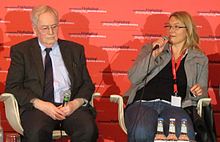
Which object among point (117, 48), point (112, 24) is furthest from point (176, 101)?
point (112, 24)

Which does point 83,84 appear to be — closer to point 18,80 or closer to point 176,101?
point 18,80

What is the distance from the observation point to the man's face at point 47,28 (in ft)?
14.7

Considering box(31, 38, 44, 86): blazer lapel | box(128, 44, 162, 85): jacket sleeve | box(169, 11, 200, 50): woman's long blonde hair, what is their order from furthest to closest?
box(169, 11, 200, 50): woman's long blonde hair
box(128, 44, 162, 85): jacket sleeve
box(31, 38, 44, 86): blazer lapel

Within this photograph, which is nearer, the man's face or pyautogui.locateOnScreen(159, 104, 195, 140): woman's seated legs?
pyautogui.locateOnScreen(159, 104, 195, 140): woman's seated legs

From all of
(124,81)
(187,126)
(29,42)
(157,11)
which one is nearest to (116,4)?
(157,11)

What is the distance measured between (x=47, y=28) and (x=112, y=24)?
1152 millimetres

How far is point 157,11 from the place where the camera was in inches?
217

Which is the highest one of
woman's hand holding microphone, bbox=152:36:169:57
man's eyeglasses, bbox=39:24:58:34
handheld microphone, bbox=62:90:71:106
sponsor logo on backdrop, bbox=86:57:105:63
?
man's eyeglasses, bbox=39:24:58:34

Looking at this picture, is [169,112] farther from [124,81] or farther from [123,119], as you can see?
[124,81]

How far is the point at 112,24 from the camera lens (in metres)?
5.50

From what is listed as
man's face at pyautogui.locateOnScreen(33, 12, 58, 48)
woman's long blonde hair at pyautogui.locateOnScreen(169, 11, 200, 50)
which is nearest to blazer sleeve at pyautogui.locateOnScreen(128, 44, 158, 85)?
woman's long blonde hair at pyautogui.locateOnScreen(169, 11, 200, 50)

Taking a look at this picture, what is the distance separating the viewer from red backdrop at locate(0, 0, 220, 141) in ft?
17.9

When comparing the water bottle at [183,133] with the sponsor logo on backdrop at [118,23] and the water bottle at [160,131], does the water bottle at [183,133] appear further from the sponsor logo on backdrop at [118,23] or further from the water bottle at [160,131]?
the sponsor logo on backdrop at [118,23]

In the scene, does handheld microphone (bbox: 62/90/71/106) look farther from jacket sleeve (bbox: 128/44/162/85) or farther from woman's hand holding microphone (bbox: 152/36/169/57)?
woman's hand holding microphone (bbox: 152/36/169/57)
